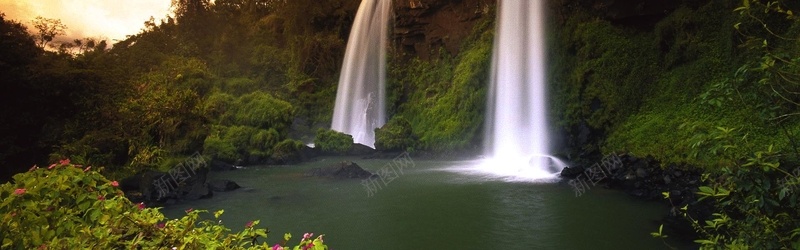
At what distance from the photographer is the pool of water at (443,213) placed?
25.0ft

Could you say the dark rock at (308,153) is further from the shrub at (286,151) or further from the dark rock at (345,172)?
the dark rock at (345,172)

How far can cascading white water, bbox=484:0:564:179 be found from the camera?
1752cm

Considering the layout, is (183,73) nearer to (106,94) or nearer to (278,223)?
(106,94)

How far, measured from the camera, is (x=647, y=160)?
39.5 feet

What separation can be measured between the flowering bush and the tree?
48.2ft

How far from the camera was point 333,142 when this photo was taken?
65.3ft

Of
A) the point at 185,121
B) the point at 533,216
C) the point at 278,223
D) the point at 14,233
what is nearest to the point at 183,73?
the point at 185,121

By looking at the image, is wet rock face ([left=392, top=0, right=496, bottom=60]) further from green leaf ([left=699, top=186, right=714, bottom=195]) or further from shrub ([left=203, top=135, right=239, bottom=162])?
green leaf ([left=699, top=186, right=714, bottom=195])

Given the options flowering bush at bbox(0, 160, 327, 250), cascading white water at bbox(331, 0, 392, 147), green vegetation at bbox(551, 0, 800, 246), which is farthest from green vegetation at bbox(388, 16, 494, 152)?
flowering bush at bbox(0, 160, 327, 250)

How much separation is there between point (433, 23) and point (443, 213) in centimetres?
1731

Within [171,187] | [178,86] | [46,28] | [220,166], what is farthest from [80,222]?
[178,86]

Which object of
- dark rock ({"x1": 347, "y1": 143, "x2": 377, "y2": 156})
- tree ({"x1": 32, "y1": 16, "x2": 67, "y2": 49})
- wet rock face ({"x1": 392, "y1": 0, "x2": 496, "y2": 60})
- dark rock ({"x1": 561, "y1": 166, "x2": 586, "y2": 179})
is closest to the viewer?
dark rock ({"x1": 561, "y1": 166, "x2": 586, "y2": 179})

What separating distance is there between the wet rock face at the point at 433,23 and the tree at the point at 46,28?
15.8m

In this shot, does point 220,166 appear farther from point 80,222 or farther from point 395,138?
point 80,222
